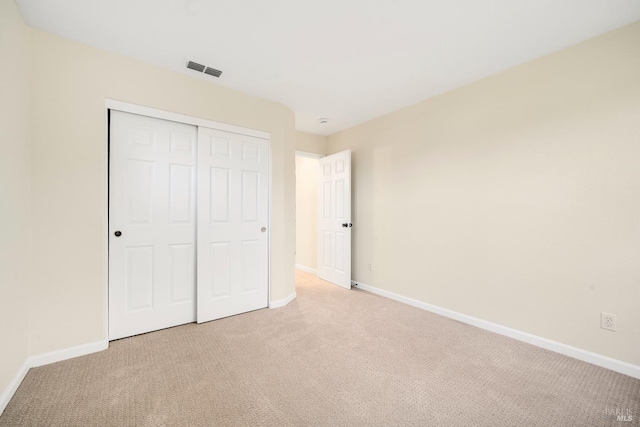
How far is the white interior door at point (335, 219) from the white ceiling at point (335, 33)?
1.57 m

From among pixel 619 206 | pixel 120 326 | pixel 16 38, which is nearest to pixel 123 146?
pixel 16 38

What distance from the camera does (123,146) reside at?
7.67ft

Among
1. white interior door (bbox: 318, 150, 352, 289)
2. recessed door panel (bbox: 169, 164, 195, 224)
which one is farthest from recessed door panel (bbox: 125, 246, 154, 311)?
white interior door (bbox: 318, 150, 352, 289)

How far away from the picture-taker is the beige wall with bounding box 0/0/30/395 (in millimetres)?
1564

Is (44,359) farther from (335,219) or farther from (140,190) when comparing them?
(335,219)

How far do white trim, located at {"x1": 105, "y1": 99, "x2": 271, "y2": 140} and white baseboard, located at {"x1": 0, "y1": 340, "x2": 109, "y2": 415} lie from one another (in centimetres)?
201

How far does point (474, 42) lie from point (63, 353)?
408 centimetres

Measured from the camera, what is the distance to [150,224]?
97.7 inches

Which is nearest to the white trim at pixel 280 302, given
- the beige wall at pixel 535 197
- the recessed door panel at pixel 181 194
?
the recessed door panel at pixel 181 194

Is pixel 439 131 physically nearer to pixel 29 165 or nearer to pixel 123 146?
pixel 123 146

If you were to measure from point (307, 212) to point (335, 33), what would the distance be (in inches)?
138

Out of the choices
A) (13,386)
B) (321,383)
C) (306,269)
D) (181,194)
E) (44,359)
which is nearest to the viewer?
(13,386)

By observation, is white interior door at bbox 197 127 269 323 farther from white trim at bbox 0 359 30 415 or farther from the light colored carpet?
white trim at bbox 0 359 30 415

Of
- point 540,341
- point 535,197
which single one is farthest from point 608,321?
point 535,197
